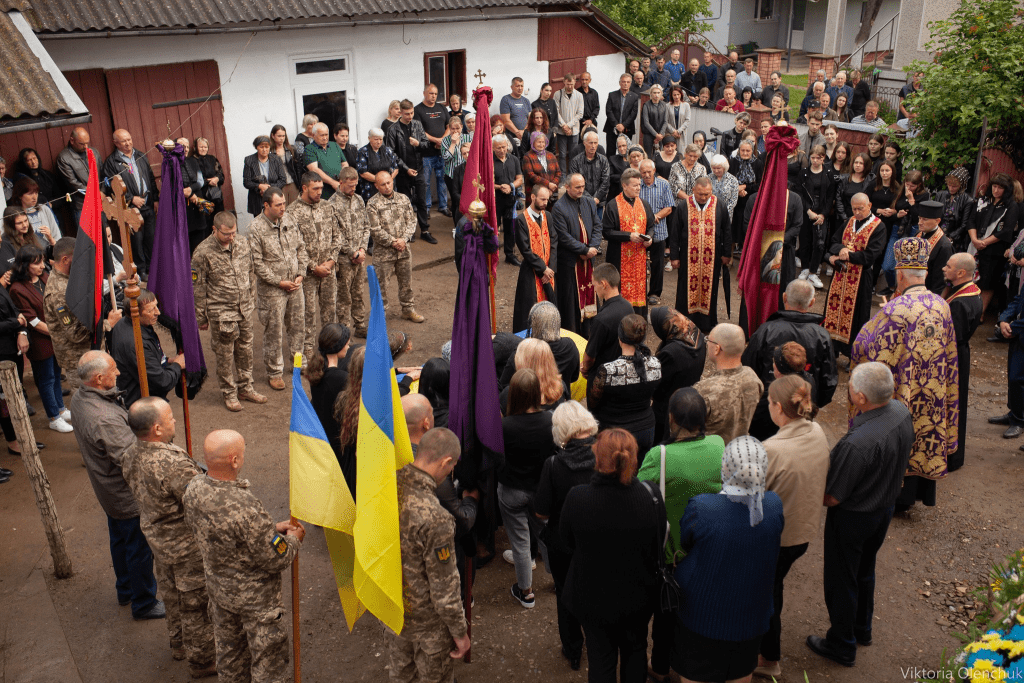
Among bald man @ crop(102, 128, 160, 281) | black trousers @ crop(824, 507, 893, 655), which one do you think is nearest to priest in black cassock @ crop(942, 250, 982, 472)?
black trousers @ crop(824, 507, 893, 655)

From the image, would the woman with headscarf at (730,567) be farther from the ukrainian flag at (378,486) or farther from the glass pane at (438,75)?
the glass pane at (438,75)

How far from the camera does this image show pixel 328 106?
13.2 meters

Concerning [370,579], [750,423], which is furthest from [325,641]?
[750,423]

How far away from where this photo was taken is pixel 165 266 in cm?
670

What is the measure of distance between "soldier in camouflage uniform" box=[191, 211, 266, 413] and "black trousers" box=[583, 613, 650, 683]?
203 inches

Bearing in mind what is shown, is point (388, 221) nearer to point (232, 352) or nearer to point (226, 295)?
point (226, 295)

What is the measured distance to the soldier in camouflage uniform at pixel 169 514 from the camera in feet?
15.4

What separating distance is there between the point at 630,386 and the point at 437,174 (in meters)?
9.35

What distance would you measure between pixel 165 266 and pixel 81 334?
1.13 meters

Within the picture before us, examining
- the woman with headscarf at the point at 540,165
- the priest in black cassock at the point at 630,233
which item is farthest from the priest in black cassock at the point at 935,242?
the woman with headscarf at the point at 540,165

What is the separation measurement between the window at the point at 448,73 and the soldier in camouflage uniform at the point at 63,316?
28.3ft

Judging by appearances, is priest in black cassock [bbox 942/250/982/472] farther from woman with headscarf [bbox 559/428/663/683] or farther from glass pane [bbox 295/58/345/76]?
glass pane [bbox 295/58/345/76]

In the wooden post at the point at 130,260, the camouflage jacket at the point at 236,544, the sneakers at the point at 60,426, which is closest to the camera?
the camouflage jacket at the point at 236,544

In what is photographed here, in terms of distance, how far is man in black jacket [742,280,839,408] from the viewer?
20.7 ft
